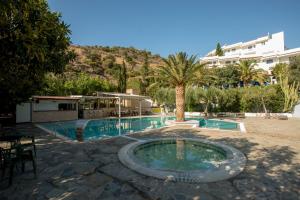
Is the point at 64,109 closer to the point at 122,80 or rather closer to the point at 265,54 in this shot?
the point at 122,80

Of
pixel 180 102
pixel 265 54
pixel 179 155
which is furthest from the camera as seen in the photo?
pixel 265 54

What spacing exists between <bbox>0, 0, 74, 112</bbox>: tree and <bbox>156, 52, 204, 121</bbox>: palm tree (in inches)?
516

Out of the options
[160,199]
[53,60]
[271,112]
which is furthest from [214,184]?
[271,112]

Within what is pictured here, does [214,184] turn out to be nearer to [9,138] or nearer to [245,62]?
[9,138]

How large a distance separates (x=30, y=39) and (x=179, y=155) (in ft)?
25.1

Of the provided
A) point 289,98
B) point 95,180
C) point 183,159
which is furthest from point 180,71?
point 289,98

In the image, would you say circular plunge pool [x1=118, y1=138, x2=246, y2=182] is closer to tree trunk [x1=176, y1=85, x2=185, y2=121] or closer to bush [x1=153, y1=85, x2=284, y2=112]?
tree trunk [x1=176, y1=85, x2=185, y2=121]

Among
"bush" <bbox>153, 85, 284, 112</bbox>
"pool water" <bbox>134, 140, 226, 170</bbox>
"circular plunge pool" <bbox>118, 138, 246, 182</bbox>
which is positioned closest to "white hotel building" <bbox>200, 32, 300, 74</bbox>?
"bush" <bbox>153, 85, 284, 112</bbox>

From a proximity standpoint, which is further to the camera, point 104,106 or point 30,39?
point 104,106

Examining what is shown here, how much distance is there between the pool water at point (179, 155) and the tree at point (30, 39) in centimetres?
501

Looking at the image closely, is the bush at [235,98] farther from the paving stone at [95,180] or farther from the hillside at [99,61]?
the hillside at [99,61]

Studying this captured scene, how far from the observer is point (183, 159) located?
29.9 ft

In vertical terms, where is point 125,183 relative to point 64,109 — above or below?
below

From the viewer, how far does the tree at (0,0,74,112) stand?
18.1 ft
